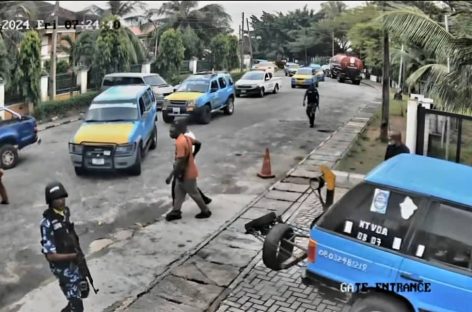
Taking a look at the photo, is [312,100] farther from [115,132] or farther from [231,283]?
[231,283]

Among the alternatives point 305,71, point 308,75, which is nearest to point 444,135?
point 305,71

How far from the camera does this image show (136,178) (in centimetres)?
1181

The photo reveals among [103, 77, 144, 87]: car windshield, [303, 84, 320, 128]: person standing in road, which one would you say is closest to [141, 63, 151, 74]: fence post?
[103, 77, 144, 87]: car windshield

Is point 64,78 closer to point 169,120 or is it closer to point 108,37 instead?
point 169,120

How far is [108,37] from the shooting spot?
11156 mm

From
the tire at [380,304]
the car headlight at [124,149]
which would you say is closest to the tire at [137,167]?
the car headlight at [124,149]

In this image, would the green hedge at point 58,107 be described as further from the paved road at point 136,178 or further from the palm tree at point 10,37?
the palm tree at point 10,37

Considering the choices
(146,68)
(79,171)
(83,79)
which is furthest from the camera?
(83,79)

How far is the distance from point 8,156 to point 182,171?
18.6ft

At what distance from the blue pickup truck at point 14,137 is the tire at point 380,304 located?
970cm

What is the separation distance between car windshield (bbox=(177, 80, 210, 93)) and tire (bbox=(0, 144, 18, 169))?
4.93m

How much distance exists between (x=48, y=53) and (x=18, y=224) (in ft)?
47.9

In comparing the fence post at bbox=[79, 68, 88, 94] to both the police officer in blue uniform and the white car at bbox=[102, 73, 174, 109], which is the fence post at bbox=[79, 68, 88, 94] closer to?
the white car at bbox=[102, 73, 174, 109]

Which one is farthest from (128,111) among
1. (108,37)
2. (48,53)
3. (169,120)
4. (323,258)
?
(48,53)
